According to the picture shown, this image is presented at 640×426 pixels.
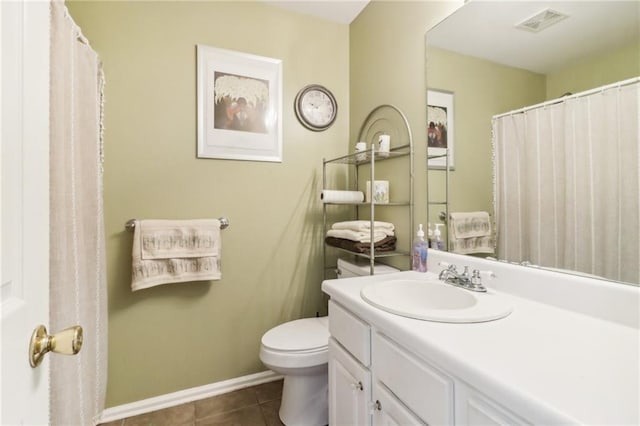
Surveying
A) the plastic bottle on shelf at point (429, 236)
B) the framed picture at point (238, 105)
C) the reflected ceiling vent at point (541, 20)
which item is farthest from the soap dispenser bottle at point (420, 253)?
the framed picture at point (238, 105)

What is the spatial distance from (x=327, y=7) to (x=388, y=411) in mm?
2169

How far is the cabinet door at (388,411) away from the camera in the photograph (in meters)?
0.76

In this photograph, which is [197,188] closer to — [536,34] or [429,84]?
[429,84]

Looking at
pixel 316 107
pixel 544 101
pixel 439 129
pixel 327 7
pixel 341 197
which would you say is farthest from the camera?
pixel 316 107

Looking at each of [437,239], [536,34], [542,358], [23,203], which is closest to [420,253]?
[437,239]

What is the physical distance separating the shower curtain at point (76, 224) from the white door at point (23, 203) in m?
0.50

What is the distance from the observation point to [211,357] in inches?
68.8

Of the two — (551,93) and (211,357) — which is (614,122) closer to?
(551,93)

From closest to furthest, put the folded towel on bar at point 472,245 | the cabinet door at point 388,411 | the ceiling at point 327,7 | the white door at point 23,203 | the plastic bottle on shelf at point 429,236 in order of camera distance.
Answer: the white door at point 23,203 → the cabinet door at point 388,411 → the folded towel on bar at point 472,245 → the plastic bottle on shelf at point 429,236 → the ceiling at point 327,7

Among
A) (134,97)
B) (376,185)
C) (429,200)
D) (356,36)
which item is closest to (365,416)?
(429,200)

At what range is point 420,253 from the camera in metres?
1.38

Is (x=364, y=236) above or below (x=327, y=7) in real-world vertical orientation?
below

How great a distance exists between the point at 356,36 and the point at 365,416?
2147 mm

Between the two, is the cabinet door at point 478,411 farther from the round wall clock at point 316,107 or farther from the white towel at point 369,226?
the round wall clock at point 316,107
